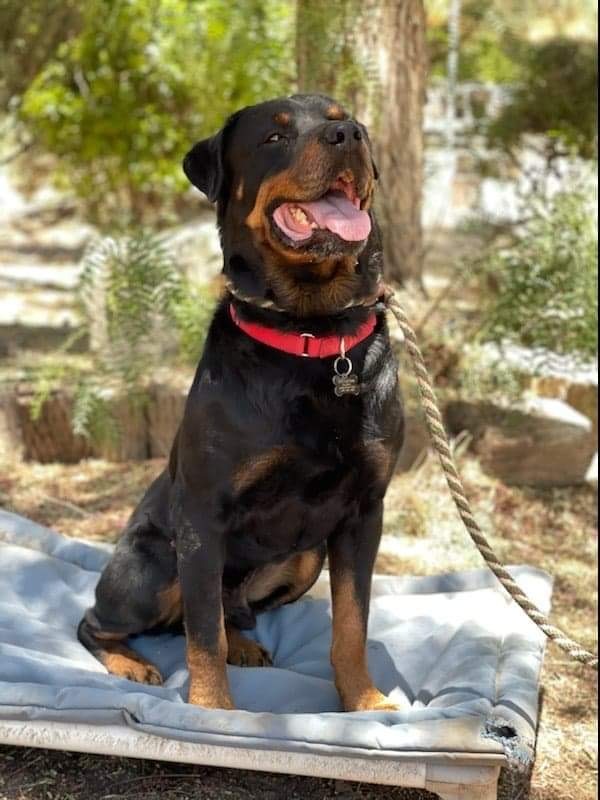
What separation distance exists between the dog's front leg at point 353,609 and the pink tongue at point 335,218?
0.76 meters

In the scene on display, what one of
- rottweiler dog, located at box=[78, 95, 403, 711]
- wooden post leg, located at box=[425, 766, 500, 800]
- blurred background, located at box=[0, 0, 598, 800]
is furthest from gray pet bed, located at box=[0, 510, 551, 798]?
blurred background, located at box=[0, 0, 598, 800]

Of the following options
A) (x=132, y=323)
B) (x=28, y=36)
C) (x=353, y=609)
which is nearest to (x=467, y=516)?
(x=353, y=609)

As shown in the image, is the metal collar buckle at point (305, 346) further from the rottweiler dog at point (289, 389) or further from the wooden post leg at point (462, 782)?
the wooden post leg at point (462, 782)

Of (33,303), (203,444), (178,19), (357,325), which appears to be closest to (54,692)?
(203,444)

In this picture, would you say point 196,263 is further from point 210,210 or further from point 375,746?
point 375,746

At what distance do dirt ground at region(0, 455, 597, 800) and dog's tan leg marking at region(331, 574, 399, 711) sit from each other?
24cm

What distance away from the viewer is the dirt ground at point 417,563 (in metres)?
2.89

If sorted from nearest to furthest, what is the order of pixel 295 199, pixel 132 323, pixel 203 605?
1. pixel 295 199
2. pixel 203 605
3. pixel 132 323

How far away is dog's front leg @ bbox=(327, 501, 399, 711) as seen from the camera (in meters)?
3.04

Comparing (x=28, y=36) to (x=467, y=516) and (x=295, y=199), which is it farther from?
(x=467, y=516)

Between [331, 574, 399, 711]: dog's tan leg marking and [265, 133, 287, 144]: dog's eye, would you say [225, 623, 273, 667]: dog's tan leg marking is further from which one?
[265, 133, 287, 144]: dog's eye

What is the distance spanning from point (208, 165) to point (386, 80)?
2918 mm

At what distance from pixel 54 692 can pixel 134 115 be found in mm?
6953

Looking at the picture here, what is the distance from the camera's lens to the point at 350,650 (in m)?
3.08
